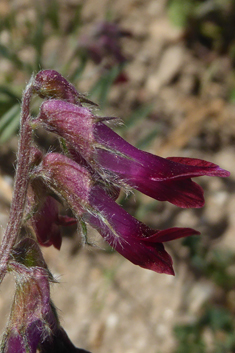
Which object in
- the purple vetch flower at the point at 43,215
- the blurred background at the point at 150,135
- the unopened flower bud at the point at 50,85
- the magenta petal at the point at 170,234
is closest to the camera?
the magenta petal at the point at 170,234

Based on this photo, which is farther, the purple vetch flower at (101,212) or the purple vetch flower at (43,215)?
the purple vetch flower at (43,215)

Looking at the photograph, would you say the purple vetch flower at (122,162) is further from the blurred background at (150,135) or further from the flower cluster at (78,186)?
the blurred background at (150,135)

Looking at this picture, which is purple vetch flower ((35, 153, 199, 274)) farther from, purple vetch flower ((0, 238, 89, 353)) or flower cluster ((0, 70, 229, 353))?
purple vetch flower ((0, 238, 89, 353))

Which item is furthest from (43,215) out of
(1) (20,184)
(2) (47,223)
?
(1) (20,184)

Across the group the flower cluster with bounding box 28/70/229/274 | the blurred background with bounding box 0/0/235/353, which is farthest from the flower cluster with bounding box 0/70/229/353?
the blurred background with bounding box 0/0/235/353

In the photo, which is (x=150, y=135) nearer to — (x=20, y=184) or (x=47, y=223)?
(x=47, y=223)

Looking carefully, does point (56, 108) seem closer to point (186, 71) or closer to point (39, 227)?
point (39, 227)

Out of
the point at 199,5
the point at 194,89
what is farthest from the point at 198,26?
the point at 194,89

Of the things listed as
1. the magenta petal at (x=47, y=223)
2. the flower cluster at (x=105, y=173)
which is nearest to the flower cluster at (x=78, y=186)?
the flower cluster at (x=105, y=173)
